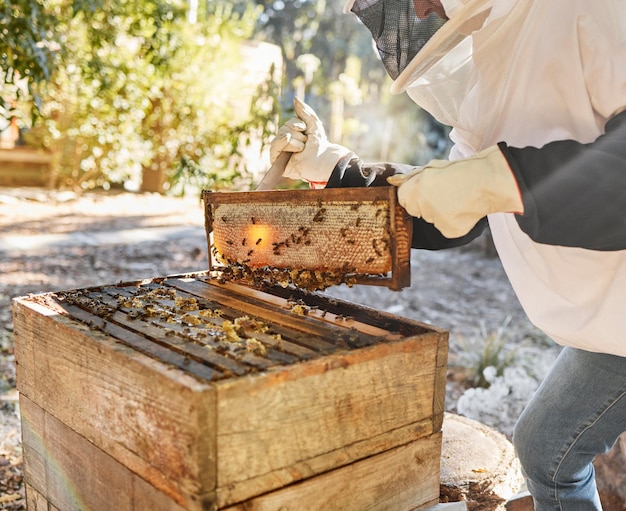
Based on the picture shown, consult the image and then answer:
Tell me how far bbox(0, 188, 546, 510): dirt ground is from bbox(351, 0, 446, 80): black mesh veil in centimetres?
212

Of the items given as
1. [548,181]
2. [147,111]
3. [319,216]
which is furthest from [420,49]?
[147,111]

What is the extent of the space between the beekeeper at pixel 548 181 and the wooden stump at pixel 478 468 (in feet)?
→ 0.77

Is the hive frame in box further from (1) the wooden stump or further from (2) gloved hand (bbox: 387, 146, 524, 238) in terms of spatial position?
(1) the wooden stump

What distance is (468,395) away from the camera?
3426 millimetres

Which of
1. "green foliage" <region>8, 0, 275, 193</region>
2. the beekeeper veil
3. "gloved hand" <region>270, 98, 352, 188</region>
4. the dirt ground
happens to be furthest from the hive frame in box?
"green foliage" <region>8, 0, 275, 193</region>

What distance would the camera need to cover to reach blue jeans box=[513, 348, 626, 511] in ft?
4.81

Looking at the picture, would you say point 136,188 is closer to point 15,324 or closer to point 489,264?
point 489,264

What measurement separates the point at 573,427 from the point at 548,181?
66cm

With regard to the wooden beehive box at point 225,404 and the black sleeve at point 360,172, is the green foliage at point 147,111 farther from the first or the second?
the wooden beehive box at point 225,404

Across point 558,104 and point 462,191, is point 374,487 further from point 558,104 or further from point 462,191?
point 558,104

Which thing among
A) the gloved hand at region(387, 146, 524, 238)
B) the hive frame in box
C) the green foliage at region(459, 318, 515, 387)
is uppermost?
the gloved hand at region(387, 146, 524, 238)

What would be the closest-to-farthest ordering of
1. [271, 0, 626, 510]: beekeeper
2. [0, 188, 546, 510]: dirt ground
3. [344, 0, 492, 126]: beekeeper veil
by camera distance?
[271, 0, 626, 510]: beekeeper
[344, 0, 492, 126]: beekeeper veil
[0, 188, 546, 510]: dirt ground

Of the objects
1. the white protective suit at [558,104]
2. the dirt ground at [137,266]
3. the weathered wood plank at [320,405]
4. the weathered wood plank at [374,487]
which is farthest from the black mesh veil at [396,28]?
the dirt ground at [137,266]

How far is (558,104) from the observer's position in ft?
4.58
